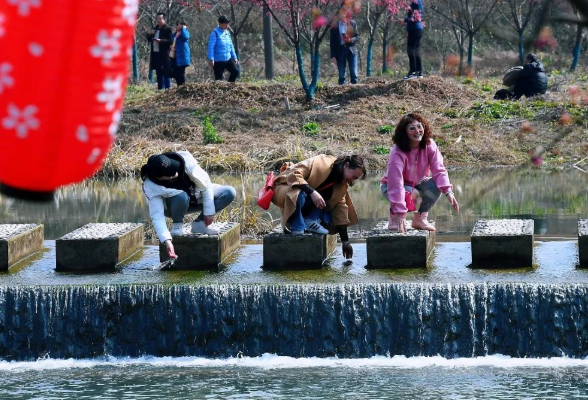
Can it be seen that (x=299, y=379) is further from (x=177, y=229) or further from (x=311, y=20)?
(x=311, y=20)

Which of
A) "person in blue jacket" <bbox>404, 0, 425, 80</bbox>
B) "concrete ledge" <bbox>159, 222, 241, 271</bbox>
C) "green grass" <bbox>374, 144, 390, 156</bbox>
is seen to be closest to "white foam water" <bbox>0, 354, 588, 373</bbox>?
"concrete ledge" <bbox>159, 222, 241, 271</bbox>

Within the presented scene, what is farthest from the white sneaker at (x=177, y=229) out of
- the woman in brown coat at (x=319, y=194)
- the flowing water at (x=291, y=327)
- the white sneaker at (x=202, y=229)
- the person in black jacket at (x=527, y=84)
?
the person in black jacket at (x=527, y=84)

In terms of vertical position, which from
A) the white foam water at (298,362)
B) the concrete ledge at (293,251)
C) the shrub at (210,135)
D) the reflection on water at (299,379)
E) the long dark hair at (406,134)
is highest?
the shrub at (210,135)

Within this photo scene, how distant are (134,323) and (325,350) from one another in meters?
1.50

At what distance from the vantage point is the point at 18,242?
1010 cm

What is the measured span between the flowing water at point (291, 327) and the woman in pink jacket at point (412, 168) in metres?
0.53

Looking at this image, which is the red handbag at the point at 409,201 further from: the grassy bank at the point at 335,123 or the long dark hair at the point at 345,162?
the grassy bank at the point at 335,123

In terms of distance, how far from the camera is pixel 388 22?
93.6 feet

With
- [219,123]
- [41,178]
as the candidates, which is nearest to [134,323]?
[41,178]

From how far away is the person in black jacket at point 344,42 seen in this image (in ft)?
69.1

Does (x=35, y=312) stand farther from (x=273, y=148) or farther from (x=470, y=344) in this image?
(x=273, y=148)

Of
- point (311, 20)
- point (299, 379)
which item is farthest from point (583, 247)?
point (311, 20)

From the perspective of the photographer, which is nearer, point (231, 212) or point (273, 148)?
point (231, 212)

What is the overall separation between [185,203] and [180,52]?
42.3 ft
